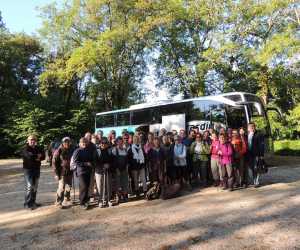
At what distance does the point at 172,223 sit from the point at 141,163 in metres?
3.02

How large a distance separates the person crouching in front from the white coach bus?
28.4 feet

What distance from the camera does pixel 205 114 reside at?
1784 centimetres

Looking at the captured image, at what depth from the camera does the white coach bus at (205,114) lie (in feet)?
54.5

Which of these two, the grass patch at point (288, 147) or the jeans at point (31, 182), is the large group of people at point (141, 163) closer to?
the jeans at point (31, 182)

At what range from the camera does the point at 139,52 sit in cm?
3131

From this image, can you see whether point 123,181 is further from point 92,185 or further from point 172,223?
point 172,223

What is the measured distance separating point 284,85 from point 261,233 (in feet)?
77.2

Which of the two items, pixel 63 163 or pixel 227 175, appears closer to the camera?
pixel 63 163

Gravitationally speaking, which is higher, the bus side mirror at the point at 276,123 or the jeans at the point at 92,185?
the bus side mirror at the point at 276,123

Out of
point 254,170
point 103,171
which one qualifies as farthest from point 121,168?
point 254,170

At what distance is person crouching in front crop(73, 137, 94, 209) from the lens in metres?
9.23

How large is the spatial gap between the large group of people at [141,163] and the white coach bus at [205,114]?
514cm

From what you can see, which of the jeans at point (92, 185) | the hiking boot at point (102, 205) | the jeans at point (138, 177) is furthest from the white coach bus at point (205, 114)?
the hiking boot at point (102, 205)

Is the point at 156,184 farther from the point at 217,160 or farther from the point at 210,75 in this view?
the point at 210,75
